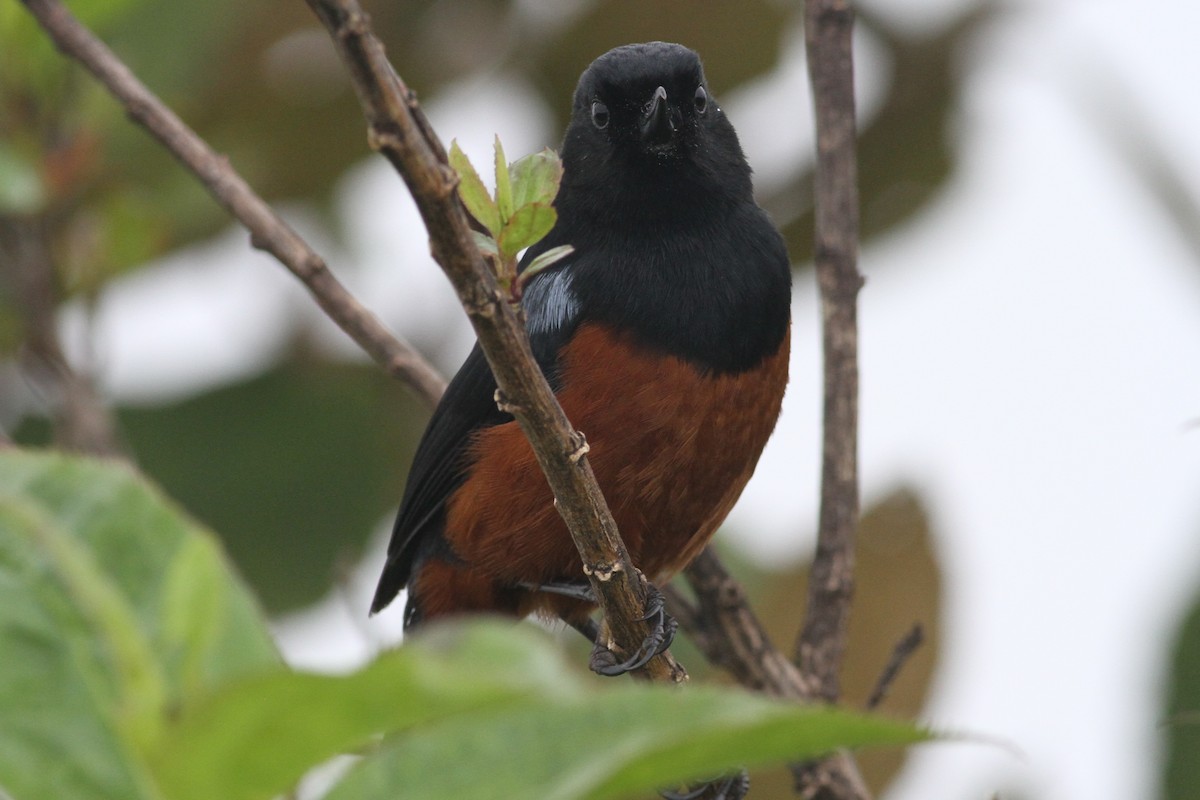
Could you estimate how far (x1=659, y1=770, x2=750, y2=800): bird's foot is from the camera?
9.37 ft

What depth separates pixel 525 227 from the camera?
1.72 metres

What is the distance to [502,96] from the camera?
14.1 ft

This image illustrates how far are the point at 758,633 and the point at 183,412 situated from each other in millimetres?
1639

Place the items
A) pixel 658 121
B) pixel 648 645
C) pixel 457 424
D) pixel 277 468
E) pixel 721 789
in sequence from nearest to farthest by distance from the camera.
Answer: pixel 648 645 → pixel 721 789 → pixel 658 121 → pixel 457 424 → pixel 277 468

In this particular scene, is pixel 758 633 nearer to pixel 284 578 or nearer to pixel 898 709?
pixel 898 709

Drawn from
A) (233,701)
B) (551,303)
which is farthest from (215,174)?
(233,701)

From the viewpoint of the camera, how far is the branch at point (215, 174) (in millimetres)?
2822

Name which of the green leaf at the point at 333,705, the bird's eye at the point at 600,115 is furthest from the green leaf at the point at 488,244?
the bird's eye at the point at 600,115

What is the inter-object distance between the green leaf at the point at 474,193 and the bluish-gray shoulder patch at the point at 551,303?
4.69 ft

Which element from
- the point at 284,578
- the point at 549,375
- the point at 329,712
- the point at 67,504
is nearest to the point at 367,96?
the point at 67,504

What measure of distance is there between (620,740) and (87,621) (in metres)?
0.47

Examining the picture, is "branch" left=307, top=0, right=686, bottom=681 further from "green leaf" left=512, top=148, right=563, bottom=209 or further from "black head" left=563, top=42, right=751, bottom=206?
"black head" left=563, top=42, right=751, bottom=206

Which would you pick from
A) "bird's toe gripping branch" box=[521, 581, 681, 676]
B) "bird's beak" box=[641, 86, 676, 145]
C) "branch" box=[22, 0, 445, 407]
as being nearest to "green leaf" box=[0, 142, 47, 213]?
"branch" box=[22, 0, 445, 407]

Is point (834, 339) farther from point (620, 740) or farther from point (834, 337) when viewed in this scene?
point (620, 740)
